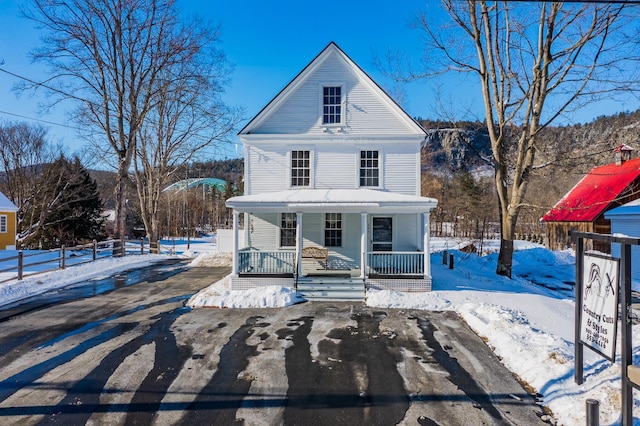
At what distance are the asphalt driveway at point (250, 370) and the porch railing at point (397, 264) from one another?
2.73 meters

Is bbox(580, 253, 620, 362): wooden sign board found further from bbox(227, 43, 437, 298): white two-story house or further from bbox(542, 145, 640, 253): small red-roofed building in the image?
bbox(542, 145, 640, 253): small red-roofed building

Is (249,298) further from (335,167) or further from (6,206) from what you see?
(6,206)

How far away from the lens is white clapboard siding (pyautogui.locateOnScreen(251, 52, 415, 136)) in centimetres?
1384

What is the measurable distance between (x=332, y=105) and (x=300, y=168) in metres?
2.79

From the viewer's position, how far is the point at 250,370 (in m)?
5.63

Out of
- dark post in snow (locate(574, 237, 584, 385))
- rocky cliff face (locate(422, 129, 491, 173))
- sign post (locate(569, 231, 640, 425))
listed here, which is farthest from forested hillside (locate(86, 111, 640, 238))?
sign post (locate(569, 231, 640, 425))

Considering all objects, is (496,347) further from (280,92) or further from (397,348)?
(280,92)

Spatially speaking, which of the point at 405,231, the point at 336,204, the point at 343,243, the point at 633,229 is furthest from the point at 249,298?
the point at 633,229

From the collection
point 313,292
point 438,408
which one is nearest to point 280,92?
point 313,292

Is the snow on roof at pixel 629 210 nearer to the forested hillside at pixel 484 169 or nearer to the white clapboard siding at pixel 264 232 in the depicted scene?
the forested hillside at pixel 484 169

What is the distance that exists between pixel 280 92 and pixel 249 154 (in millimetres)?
2710

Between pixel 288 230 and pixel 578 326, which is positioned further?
pixel 288 230

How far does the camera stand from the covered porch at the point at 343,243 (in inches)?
445

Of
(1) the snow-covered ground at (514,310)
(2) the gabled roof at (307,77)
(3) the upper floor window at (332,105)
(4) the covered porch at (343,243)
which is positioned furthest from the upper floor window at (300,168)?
(1) the snow-covered ground at (514,310)
